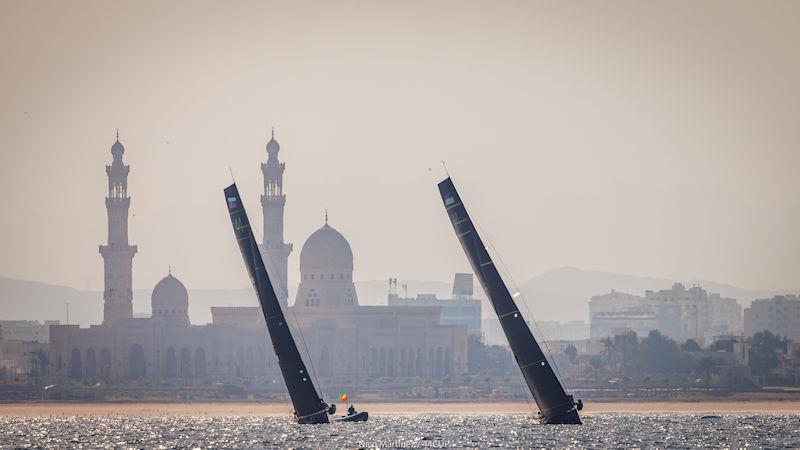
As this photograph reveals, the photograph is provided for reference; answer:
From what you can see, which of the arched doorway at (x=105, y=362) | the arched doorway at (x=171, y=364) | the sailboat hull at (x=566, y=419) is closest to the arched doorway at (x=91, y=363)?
the arched doorway at (x=105, y=362)

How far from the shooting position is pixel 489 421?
134250 millimetres

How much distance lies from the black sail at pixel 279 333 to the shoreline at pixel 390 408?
42.4 meters

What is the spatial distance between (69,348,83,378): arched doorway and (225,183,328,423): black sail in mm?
90058

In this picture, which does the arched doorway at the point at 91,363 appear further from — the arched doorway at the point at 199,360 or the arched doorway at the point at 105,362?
the arched doorway at the point at 199,360

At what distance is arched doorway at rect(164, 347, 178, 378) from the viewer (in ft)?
649

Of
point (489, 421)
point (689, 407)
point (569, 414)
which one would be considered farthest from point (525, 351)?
point (689, 407)

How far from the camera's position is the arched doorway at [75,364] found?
19650 cm

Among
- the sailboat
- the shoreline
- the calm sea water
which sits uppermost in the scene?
the sailboat

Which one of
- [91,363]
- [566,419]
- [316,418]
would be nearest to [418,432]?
[316,418]

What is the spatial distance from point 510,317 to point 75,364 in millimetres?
103814

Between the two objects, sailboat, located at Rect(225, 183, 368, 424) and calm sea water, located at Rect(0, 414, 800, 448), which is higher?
sailboat, located at Rect(225, 183, 368, 424)

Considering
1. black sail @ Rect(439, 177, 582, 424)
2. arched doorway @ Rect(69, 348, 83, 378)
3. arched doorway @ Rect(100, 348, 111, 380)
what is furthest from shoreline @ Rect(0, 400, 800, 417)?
black sail @ Rect(439, 177, 582, 424)

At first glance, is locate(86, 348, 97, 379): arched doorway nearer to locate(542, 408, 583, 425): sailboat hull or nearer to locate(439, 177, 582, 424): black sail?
locate(542, 408, 583, 425): sailboat hull

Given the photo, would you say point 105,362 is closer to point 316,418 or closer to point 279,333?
point 316,418
